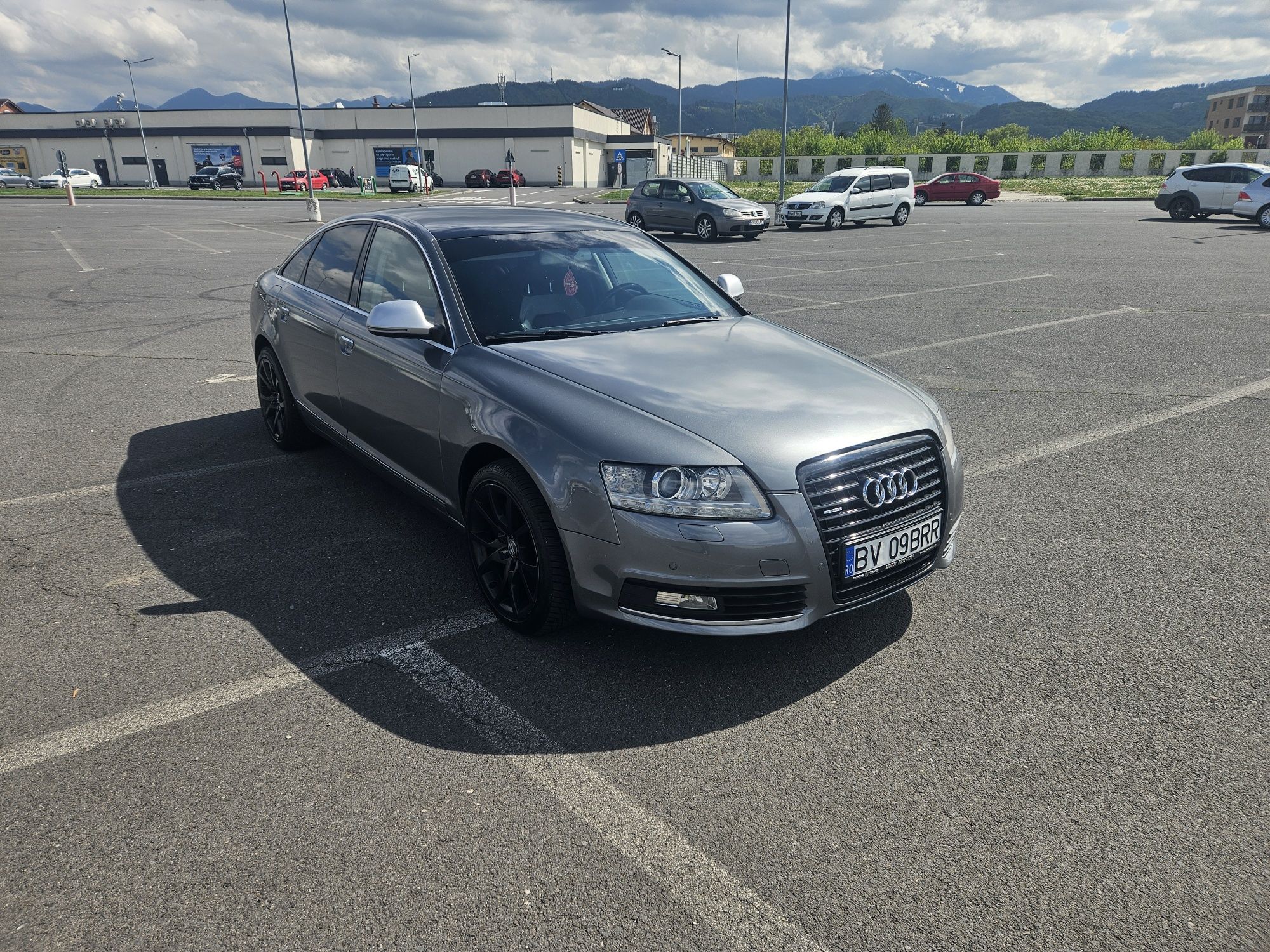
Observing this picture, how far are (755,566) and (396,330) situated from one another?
1937 millimetres

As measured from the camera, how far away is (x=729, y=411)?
3.22 metres

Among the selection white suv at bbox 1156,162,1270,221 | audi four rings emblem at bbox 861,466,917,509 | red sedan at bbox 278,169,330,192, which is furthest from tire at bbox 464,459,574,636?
red sedan at bbox 278,169,330,192

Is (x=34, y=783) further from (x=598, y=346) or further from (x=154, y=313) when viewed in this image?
(x=154, y=313)

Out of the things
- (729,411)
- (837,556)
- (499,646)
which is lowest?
(499,646)

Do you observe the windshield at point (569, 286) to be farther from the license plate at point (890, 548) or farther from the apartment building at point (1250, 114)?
the apartment building at point (1250, 114)

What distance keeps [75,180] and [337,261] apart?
72.8m

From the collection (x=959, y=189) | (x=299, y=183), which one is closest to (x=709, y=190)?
(x=959, y=189)

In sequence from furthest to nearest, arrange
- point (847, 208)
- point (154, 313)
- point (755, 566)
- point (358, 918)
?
point (847, 208) < point (154, 313) < point (755, 566) < point (358, 918)

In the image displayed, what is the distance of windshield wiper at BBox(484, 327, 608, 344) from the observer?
385 cm

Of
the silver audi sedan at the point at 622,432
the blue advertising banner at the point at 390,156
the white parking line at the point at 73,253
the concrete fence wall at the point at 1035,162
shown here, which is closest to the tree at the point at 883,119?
the concrete fence wall at the point at 1035,162

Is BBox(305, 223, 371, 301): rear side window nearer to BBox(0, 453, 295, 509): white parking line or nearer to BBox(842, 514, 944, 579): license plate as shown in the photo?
BBox(0, 453, 295, 509): white parking line

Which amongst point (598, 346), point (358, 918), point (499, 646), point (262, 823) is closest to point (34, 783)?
point (262, 823)

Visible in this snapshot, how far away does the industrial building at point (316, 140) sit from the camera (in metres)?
74.0

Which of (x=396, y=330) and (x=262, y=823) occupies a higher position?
(x=396, y=330)
